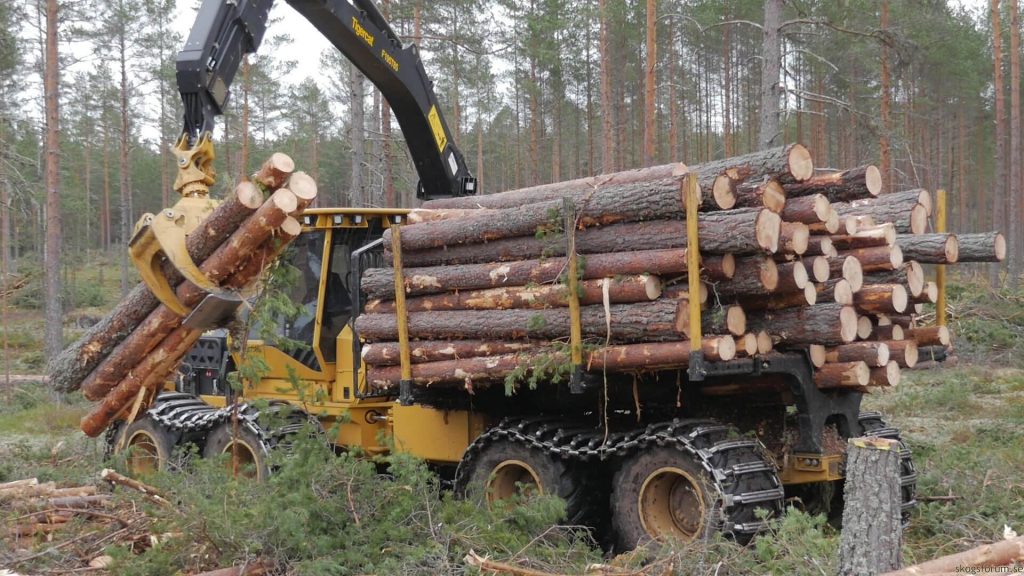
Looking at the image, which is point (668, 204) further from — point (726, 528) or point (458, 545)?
point (458, 545)

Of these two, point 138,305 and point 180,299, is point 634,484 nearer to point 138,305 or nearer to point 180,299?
point 180,299

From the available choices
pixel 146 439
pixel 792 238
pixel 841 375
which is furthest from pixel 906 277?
pixel 146 439

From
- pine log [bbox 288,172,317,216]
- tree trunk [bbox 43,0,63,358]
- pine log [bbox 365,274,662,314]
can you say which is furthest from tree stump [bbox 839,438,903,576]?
tree trunk [bbox 43,0,63,358]

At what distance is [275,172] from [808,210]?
12.4ft

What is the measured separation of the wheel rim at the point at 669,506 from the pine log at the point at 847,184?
2148mm

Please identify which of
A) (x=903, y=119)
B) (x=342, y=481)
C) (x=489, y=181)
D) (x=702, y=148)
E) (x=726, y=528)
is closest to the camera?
(x=726, y=528)

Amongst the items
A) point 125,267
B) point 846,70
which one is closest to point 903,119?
point 846,70

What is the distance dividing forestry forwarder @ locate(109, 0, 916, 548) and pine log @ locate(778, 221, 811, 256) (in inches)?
28.7

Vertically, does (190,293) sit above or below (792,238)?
below

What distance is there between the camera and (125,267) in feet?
125

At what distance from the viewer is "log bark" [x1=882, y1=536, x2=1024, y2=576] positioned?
14.8ft

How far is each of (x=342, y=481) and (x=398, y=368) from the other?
135cm

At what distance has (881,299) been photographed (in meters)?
6.72

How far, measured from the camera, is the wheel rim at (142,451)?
30.1 ft
